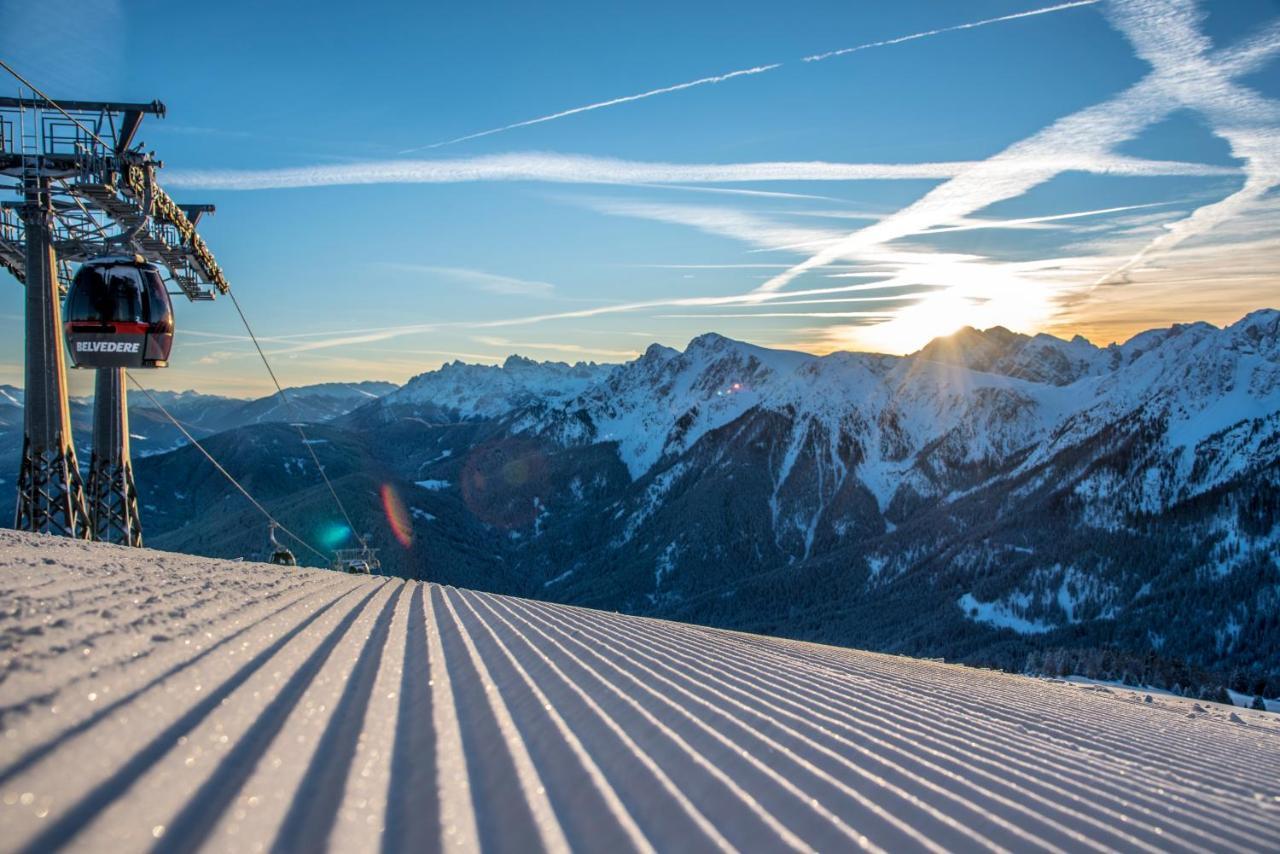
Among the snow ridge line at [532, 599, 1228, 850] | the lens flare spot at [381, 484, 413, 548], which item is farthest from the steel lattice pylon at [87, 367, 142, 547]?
the lens flare spot at [381, 484, 413, 548]

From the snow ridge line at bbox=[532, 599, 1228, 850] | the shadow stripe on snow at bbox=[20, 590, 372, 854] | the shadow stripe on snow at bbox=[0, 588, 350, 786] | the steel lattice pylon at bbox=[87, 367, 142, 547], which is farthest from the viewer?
the steel lattice pylon at bbox=[87, 367, 142, 547]

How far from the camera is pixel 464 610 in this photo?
12008mm

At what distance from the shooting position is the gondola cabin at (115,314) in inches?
717

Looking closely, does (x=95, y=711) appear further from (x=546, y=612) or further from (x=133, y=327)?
(x=133, y=327)

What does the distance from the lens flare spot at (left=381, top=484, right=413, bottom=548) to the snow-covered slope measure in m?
150

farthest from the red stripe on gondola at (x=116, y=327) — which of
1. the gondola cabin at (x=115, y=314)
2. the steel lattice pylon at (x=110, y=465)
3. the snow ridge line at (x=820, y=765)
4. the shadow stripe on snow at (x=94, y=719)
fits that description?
the snow ridge line at (x=820, y=765)

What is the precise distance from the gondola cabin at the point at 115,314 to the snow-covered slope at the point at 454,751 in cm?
1115

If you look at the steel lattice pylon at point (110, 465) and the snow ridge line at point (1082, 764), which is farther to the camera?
the steel lattice pylon at point (110, 465)

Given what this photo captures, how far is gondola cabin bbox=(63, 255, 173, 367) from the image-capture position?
1820cm

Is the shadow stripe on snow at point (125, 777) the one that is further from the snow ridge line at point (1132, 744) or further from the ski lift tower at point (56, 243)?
the ski lift tower at point (56, 243)

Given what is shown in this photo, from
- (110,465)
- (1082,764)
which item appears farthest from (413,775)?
(110,465)

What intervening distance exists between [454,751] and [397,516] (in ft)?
552

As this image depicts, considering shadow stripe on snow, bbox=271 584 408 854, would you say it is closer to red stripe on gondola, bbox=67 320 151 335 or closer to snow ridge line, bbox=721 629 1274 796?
snow ridge line, bbox=721 629 1274 796

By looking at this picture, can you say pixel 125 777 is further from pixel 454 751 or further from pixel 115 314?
pixel 115 314
